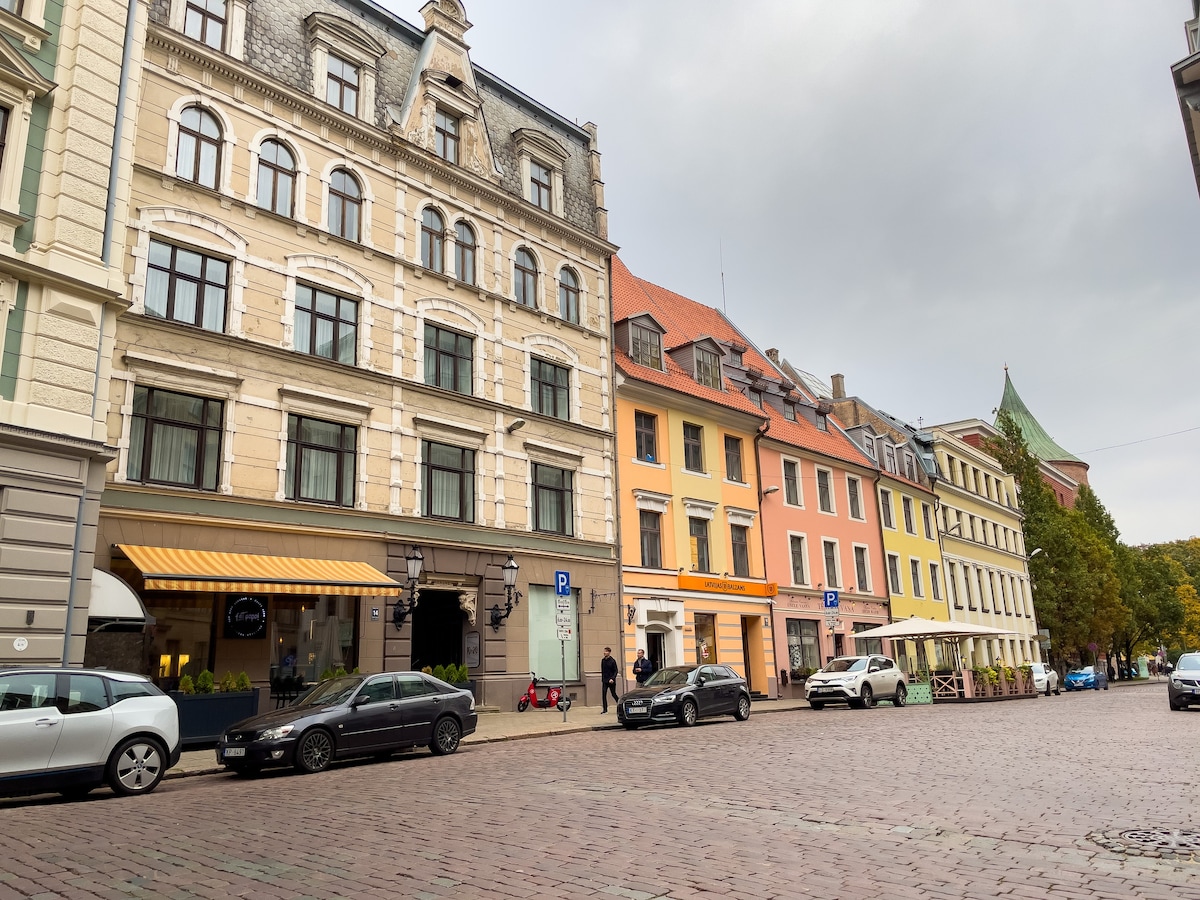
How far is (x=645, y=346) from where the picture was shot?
109 feet

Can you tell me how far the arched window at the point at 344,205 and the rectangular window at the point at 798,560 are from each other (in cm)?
2165

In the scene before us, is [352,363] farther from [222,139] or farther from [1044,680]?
[1044,680]

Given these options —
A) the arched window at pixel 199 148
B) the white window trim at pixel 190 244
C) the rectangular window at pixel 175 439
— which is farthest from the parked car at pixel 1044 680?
the arched window at pixel 199 148

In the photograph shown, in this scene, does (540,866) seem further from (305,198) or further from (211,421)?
(305,198)

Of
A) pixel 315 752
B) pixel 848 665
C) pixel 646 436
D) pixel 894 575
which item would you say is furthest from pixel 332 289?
pixel 894 575

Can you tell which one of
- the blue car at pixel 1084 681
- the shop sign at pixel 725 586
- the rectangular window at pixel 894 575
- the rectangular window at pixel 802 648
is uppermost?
the rectangular window at pixel 894 575

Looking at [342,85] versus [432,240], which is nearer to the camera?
[342,85]

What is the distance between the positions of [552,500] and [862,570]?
20.1 meters

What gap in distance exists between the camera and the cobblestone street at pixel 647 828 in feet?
21.1

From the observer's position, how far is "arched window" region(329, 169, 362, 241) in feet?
77.5

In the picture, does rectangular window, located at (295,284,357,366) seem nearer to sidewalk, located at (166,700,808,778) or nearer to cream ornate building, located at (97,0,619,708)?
cream ornate building, located at (97,0,619,708)

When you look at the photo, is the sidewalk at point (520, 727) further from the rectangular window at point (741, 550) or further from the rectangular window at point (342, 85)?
the rectangular window at point (342, 85)

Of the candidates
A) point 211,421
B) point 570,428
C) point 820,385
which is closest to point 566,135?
point 570,428

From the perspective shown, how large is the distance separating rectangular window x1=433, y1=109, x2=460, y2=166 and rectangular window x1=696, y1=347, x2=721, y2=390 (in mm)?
12888
